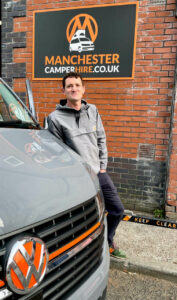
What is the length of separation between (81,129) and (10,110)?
711 millimetres

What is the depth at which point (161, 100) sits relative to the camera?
372cm

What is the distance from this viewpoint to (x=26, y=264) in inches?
39.6

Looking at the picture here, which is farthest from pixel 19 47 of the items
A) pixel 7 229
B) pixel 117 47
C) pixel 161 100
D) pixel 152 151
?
pixel 7 229

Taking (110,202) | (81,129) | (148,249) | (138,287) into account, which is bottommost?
(138,287)

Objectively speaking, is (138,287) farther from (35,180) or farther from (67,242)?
(35,180)

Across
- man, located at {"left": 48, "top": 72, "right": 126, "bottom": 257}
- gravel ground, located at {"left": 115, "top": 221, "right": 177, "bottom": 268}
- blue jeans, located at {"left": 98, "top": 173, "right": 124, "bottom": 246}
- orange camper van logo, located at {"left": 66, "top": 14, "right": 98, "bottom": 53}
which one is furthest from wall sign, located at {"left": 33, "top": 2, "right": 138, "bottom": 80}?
gravel ground, located at {"left": 115, "top": 221, "right": 177, "bottom": 268}

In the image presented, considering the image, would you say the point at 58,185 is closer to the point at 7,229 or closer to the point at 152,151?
the point at 7,229

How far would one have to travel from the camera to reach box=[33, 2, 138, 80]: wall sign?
12.3 ft

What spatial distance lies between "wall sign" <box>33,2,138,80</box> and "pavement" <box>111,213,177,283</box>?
2.39 meters

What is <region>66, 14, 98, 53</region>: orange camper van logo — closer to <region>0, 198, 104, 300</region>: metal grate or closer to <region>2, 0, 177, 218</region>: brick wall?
<region>2, 0, 177, 218</region>: brick wall

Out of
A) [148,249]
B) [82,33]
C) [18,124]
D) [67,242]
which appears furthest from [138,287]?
[82,33]

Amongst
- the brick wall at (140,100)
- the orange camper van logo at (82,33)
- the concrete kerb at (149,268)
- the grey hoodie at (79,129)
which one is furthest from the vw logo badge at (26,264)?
the orange camper van logo at (82,33)

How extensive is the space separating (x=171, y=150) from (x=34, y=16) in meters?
3.24

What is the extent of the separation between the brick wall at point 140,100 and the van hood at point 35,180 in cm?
229
